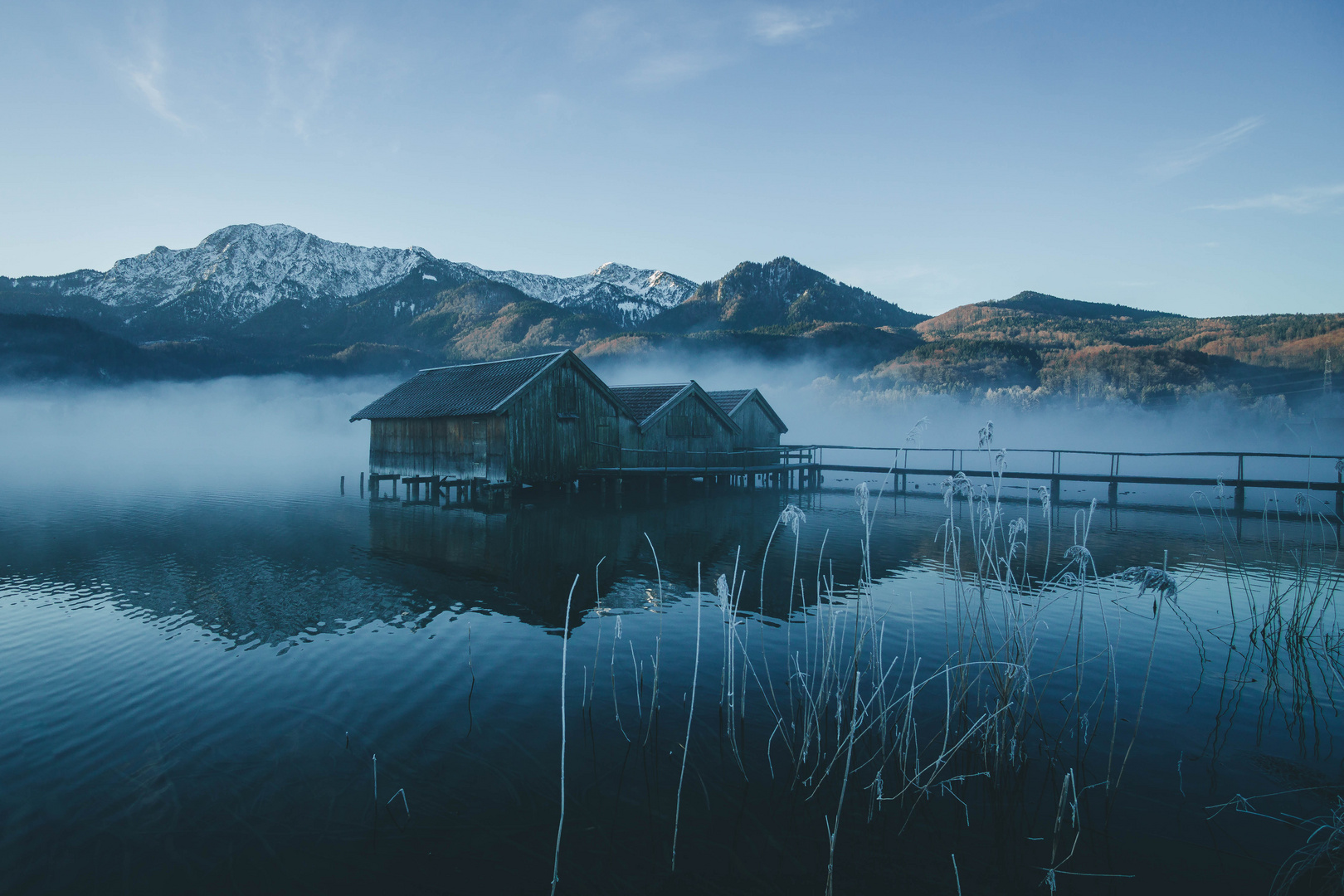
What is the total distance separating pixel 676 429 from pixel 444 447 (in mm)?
11949

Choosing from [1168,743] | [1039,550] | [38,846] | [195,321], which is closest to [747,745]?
[1168,743]

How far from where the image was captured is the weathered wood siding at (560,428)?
1131 inches

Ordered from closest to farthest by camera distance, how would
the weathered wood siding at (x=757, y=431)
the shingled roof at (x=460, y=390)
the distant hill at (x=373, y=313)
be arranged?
the shingled roof at (x=460, y=390) → the weathered wood siding at (x=757, y=431) → the distant hill at (x=373, y=313)

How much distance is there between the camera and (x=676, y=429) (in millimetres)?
34938

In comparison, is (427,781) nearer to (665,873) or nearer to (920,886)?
(665,873)

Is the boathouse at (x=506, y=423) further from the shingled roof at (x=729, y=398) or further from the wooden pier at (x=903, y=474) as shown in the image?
the shingled roof at (x=729, y=398)

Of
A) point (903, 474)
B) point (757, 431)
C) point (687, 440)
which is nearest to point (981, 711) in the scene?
point (687, 440)

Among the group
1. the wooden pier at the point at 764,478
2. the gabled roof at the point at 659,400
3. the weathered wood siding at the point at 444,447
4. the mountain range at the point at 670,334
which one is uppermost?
the mountain range at the point at 670,334

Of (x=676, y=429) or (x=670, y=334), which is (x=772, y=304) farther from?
(x=676, y=429)

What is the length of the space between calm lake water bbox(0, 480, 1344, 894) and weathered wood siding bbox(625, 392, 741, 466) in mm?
19789

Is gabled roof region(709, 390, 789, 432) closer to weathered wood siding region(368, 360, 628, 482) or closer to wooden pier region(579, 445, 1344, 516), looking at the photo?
wooden pier region(579, 445, 1344, 516)

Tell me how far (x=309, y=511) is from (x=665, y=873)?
2587cm

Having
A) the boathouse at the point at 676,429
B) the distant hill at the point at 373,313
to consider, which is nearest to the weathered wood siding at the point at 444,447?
the boathouse at the point at 676,429

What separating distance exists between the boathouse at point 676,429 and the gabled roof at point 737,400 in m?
0.82
